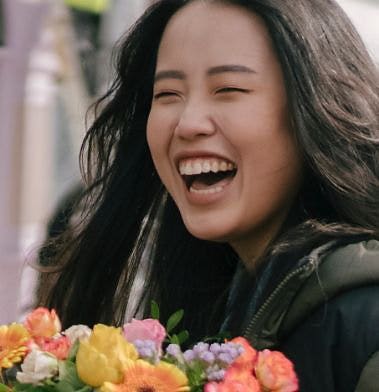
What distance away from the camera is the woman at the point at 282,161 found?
2.26 meters

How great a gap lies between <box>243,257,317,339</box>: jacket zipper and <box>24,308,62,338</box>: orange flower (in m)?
0.36

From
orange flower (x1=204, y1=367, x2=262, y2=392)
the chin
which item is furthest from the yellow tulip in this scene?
the chin

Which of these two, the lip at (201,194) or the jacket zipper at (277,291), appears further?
the lip at (201,194)

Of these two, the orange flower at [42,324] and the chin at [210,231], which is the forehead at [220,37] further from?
the orange flower at [42,324]

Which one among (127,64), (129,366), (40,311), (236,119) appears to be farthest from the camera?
(127,64)

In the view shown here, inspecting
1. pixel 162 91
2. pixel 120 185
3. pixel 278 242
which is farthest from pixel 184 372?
pixel 120 185

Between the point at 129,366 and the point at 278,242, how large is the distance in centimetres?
66

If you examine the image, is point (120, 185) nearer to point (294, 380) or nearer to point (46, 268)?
point (46, 268)

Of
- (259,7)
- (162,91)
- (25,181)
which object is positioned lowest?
(25,181)

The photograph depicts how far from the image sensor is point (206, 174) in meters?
A: 2.57

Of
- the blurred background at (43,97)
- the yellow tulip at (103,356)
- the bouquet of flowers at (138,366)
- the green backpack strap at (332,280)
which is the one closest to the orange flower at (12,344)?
the bouquet of flowers at (138,366)

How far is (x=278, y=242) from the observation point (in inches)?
98.7

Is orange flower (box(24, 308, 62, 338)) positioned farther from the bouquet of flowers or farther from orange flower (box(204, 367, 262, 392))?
orange flower (box(204, 367, 262, 392))

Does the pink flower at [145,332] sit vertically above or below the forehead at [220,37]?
below
